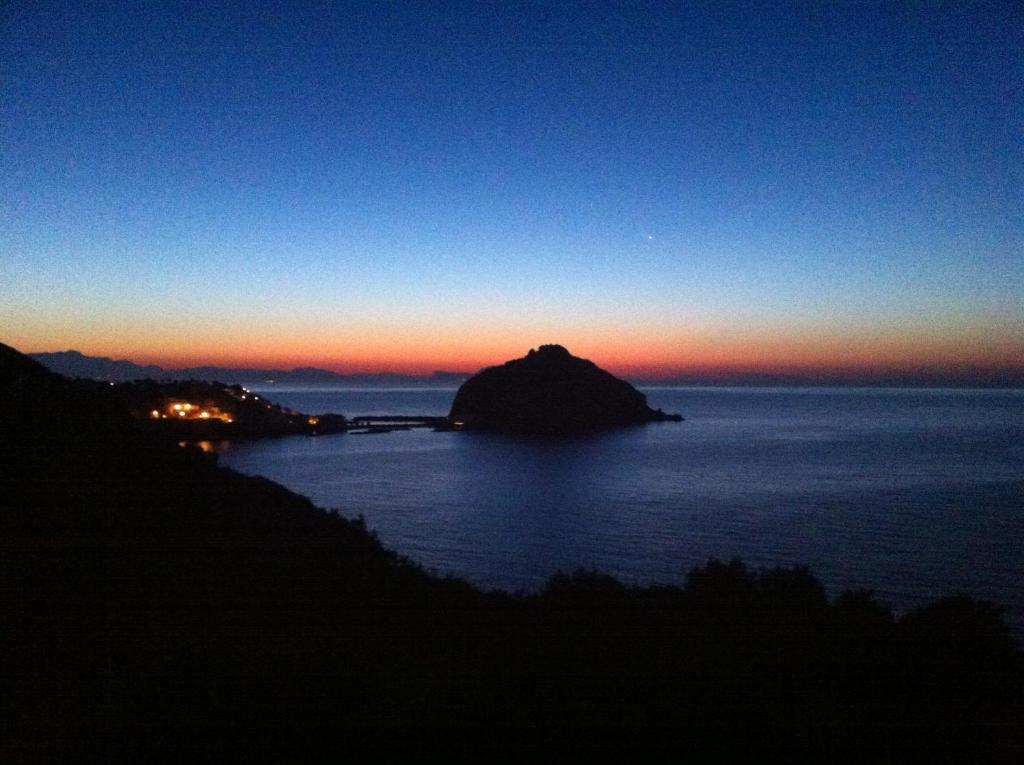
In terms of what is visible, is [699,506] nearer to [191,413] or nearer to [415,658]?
[415,658]

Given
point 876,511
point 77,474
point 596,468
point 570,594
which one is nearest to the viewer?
point 570,594

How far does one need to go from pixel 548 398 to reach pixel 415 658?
120m

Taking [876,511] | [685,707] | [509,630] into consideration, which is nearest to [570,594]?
[509,630]

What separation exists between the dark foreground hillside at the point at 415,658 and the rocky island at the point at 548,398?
4071 inches

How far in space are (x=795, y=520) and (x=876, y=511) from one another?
515 centimetres

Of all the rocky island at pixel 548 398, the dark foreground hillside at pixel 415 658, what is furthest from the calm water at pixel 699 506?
the rocky island at pixel 548 398

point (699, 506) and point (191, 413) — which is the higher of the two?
point (191, 413)

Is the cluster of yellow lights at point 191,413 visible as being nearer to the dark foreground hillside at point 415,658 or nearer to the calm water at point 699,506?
the calm water at point 699,506

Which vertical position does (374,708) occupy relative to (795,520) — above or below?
above

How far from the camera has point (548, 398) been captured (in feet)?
418

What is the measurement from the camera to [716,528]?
3209 centimetres

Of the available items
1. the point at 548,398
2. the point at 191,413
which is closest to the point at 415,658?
the point at 191,413

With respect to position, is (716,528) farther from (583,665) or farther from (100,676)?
(100,676)

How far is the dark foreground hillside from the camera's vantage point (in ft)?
19.3
